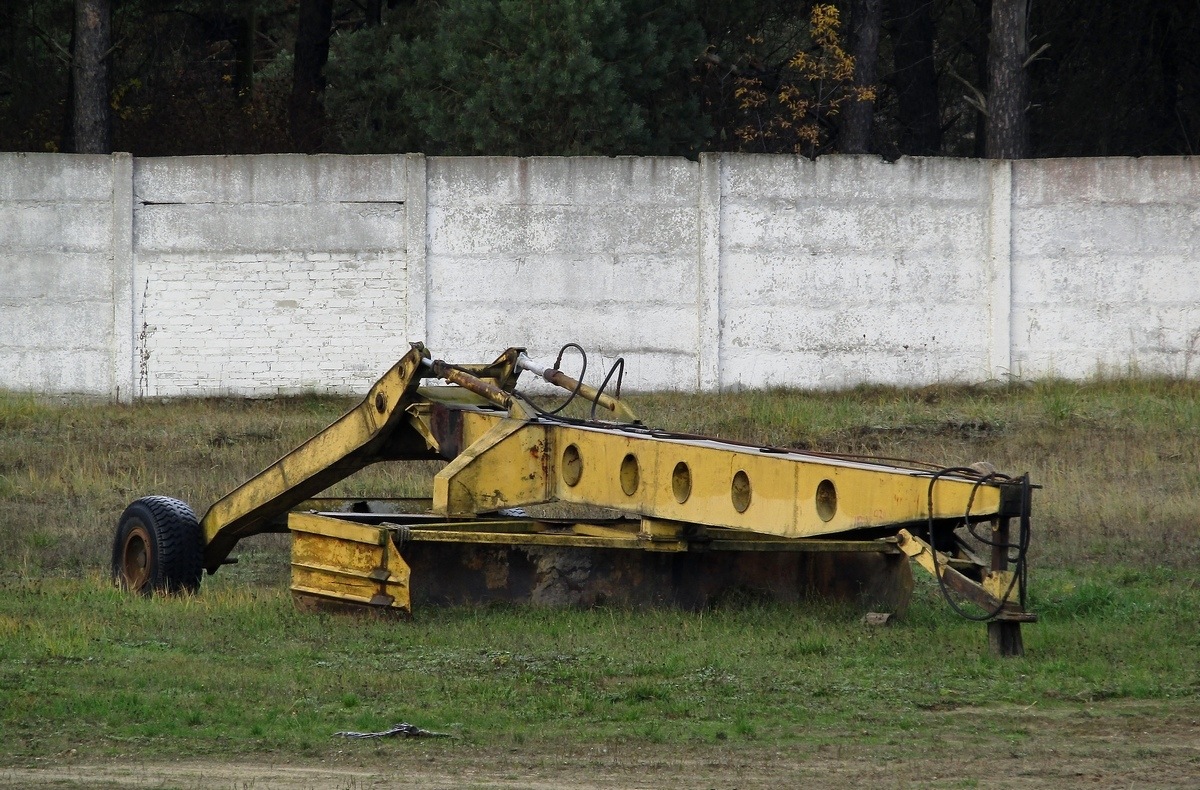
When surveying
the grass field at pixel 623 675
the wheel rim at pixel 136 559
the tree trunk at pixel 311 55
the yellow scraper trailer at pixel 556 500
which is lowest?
the grass field at pixel 623 675

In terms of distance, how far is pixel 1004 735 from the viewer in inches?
262

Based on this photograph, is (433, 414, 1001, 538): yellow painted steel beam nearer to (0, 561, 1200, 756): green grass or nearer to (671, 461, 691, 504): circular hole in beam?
(671, 461, 691, 504): circular hole in beam

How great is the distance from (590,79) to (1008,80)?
5454mm

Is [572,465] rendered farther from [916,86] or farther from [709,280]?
[916,86]

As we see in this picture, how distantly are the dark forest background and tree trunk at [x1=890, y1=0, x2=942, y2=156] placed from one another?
0.04 meters

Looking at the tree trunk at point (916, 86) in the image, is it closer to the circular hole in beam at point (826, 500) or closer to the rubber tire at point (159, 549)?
the rubber tire at point (159, 549)

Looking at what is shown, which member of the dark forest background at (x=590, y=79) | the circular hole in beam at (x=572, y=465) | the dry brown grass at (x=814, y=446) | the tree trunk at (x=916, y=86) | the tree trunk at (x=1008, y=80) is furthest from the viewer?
the tree trunk at (x=916, y=86)

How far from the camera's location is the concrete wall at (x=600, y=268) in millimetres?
18703

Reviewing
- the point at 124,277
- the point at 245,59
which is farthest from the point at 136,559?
the point at 245,59

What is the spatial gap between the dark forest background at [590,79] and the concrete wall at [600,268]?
3.80 metres

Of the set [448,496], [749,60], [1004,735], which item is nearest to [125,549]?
[448,496]

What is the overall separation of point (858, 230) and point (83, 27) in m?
10.8

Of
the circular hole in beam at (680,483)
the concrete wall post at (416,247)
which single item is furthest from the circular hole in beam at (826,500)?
the concrete wall post at (416,247)

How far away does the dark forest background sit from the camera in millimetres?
22953
